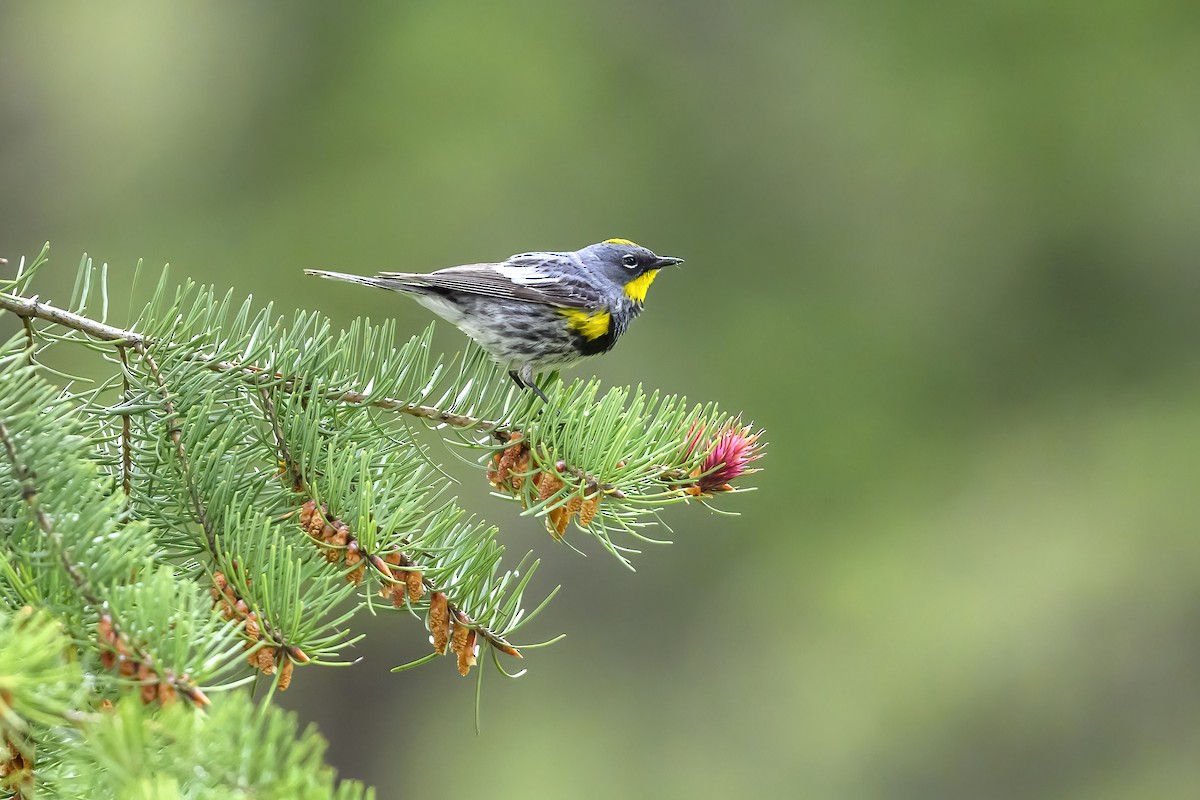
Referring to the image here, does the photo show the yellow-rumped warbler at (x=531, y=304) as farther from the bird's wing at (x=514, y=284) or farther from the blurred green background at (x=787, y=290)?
the blurred green background at (x=787, y=290)

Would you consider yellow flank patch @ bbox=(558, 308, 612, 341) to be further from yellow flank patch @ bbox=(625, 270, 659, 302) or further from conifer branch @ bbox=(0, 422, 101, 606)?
conifer branch @ bbox=(0, 422, 101, 606)

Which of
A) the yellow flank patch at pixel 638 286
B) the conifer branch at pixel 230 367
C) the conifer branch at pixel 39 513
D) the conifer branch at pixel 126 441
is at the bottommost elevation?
the conifer branch at pixel 39 513

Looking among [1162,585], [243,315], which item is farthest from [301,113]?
[1162,585]

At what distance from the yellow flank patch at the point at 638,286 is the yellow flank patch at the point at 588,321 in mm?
274

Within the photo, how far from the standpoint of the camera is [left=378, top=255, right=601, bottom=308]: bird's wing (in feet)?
9.63

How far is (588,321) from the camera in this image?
296cm

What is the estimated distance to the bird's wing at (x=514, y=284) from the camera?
2.94 metres

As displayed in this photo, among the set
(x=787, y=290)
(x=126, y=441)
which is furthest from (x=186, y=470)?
(x=787, y=290)

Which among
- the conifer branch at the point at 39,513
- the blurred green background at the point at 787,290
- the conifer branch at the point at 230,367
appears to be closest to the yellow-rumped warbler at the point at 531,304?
the conifer branch at the point at 230,367

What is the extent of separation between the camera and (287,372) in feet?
5.34

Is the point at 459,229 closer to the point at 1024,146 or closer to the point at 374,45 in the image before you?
the point at 374,45

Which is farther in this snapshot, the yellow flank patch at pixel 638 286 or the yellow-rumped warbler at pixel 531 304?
the yellow flank patch at pixel 638 286

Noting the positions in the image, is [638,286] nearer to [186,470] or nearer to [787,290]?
[186,470]

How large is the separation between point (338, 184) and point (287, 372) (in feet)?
14.8
